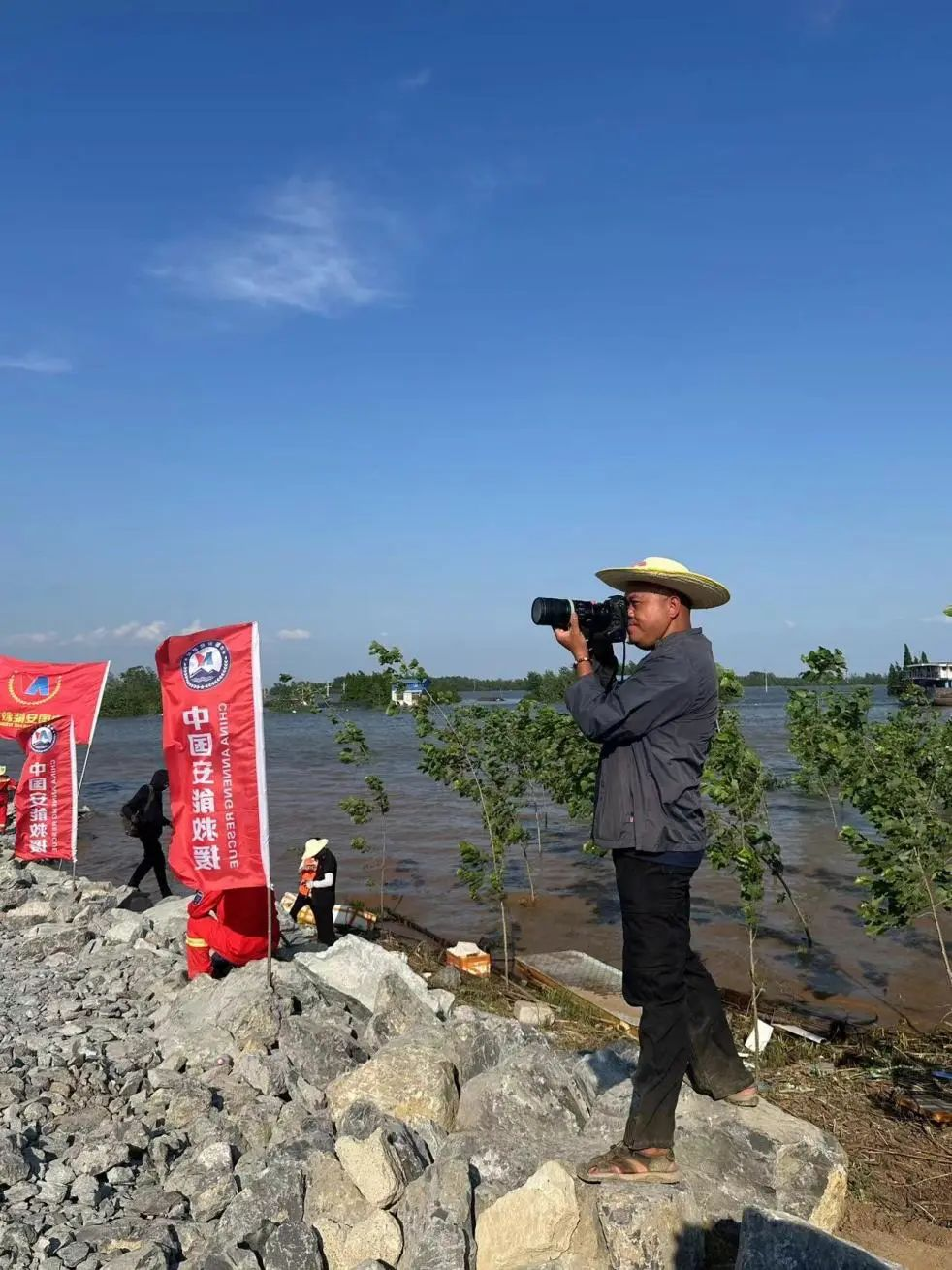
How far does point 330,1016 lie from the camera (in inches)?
209

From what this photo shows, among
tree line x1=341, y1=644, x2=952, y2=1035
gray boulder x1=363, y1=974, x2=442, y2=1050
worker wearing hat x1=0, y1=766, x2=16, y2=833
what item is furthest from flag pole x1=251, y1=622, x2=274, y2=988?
worker wearing hat x1=0, y1=766, x2=16, y2=833

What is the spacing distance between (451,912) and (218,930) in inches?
292

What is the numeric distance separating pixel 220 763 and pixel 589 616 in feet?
11.7

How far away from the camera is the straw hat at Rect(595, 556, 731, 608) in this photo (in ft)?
10.5

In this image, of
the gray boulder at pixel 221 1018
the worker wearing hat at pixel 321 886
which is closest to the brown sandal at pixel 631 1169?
the gray boulder at pixel 221 1018

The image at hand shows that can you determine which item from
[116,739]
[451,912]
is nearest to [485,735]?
[451,912]

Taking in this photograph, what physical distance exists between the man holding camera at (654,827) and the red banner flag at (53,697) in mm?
9019

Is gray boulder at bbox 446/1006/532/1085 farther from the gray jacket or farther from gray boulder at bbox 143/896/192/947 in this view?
gray boulder at bbox 143/896/192/947

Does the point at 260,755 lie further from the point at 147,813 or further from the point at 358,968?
the point at 147,813

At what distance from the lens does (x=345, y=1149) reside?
3.46 metres

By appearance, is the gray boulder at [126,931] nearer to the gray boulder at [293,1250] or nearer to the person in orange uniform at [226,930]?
the person in orange uniform at [226,930]

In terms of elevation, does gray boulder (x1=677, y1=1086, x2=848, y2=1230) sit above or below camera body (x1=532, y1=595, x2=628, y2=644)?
below

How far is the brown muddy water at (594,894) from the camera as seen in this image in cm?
1045

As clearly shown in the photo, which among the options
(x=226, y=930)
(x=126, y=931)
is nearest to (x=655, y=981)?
(x=226, y=930)
